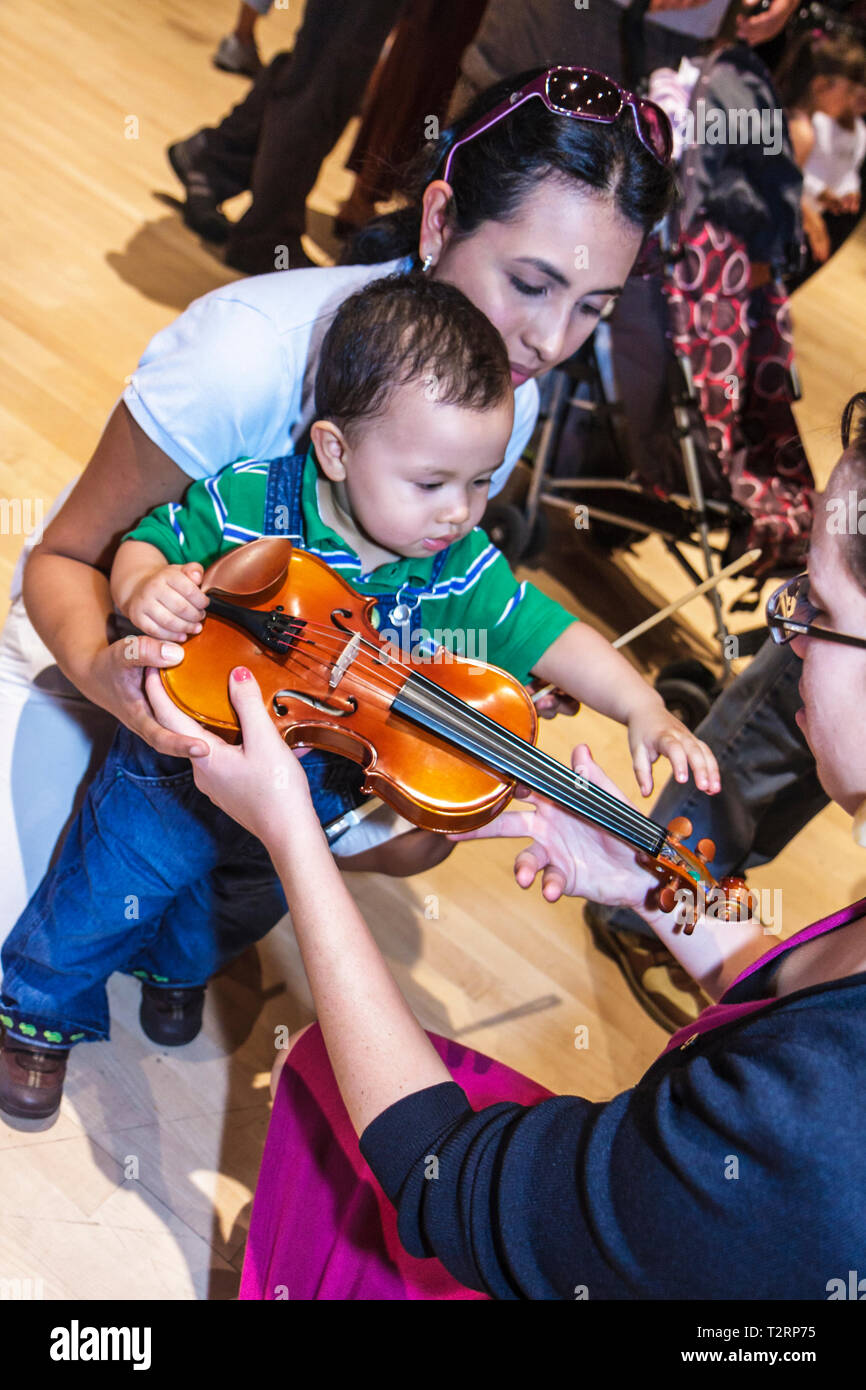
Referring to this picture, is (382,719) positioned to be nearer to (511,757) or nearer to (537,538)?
(511,757)

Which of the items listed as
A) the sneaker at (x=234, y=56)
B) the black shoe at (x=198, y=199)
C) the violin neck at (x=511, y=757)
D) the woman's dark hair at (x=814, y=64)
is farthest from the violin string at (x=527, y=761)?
the sneaker at (x=234, y=56)

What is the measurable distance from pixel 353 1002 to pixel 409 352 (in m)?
0.68

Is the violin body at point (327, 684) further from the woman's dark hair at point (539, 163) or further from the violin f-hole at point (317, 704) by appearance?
the woman's dark hair at point (539, 163)

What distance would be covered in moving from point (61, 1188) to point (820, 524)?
47.6 inches

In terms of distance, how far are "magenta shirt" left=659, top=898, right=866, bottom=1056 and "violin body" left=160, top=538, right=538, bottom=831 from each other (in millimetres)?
300

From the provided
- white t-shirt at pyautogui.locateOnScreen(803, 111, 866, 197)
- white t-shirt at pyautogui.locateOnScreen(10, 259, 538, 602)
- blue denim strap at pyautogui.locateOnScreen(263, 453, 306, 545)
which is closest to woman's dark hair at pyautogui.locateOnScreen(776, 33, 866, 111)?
white t-shirt at pyautogui.locateOnScreen(803, 111, 866, 197)

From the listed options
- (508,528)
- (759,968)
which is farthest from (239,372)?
(508,528)

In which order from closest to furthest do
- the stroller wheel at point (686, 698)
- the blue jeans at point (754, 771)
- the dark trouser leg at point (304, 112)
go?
the blue jeans at point (754, 771), the stroller wheel at point (686, 698), the dark trouser leg at point (304, 112)

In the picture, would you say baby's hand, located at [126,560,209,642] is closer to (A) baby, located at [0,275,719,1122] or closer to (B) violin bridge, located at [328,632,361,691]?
(A) baby, located at [0,275,719,1122]

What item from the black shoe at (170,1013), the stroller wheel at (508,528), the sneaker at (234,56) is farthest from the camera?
the sneaker at (234,56)

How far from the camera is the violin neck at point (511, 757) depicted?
3.90ft

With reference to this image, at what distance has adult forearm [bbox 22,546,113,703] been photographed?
1270 millimetres

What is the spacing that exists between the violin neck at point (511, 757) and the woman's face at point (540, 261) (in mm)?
486

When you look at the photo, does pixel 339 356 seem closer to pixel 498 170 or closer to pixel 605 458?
pixel 498 170
